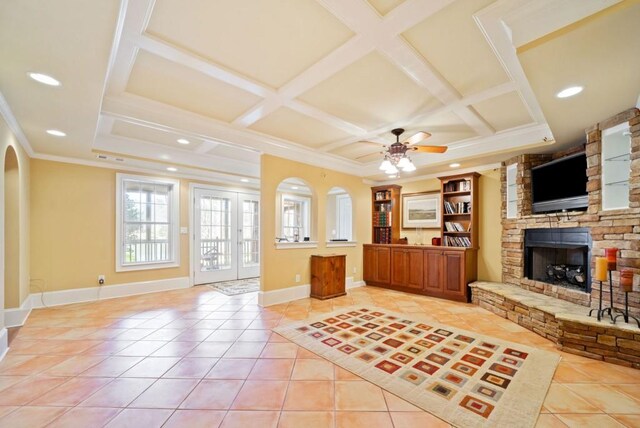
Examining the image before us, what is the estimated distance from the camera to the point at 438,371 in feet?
7.79

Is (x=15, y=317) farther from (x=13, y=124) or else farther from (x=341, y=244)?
(x=341, y=244)

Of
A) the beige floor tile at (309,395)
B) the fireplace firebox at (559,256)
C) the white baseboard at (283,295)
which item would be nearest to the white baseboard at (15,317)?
the white baseboard at (283,295)

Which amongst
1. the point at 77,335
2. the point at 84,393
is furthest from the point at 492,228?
the point at 77,335

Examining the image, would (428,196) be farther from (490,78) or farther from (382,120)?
(490,78)

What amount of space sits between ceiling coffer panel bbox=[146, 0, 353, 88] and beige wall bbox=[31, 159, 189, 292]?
393 centimetres

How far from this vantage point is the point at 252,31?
2.03 m

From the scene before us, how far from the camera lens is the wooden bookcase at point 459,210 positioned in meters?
4.96

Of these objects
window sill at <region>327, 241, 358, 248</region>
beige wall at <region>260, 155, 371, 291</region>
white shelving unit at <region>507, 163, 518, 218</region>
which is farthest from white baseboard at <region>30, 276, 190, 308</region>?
white shelving unit at <region>507, 163, 518, 218</region>

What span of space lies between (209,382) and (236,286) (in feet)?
12.3

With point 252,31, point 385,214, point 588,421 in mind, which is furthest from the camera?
point 385,214

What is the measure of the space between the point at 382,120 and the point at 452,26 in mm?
1687

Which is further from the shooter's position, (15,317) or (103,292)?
(103,292)

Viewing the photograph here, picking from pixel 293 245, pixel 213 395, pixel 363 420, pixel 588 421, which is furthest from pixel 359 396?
pixel 293 245

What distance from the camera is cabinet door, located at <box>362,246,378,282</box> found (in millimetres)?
5934
